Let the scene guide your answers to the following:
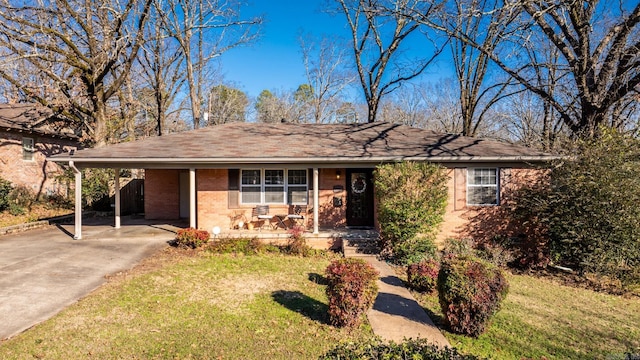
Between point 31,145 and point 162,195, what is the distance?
31.4ft

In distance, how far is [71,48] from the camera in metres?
14.9

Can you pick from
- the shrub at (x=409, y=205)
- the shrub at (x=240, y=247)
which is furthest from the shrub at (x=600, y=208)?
the shrub at (x=240, y=247)

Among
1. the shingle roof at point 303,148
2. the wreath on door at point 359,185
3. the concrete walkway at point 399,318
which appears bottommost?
the concrete walkway at point 399,318

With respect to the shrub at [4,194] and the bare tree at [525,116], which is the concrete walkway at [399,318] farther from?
the bare tree at [525,116]

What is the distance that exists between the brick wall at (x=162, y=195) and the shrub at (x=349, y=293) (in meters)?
11.0

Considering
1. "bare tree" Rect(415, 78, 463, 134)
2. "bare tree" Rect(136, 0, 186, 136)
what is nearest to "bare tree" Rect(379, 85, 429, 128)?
"bare tree" Rect(415, 78, 463, 134)

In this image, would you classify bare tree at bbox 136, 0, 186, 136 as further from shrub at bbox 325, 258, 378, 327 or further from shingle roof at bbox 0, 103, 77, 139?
shrub at bbox 325, 258, 378, 327

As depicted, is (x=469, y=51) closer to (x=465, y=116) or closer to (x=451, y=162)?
(x=465, y=116)

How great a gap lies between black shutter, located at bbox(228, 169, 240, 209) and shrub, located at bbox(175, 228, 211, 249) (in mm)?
1836

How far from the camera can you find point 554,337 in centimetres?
547

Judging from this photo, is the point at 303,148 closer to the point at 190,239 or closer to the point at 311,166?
the point at 311,166

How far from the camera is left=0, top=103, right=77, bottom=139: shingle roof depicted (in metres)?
16.9

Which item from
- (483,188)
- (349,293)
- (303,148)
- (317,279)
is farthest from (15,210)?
(483,188)

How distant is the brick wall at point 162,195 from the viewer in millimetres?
14164
